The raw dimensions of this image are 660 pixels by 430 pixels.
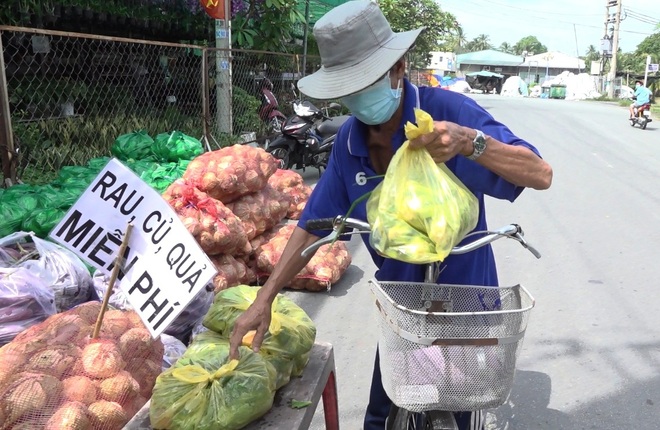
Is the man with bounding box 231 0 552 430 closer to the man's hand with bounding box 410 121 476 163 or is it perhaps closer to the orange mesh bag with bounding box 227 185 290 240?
the man's hand with bounding box 410 121 476 163

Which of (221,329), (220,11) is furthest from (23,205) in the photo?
(220,11)

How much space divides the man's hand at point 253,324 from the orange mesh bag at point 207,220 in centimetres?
224

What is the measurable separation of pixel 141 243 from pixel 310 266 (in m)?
2.72

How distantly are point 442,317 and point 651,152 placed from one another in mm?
13446

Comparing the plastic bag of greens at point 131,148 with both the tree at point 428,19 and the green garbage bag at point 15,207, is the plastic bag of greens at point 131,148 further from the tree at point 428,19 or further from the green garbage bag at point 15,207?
the tree at point 428,19

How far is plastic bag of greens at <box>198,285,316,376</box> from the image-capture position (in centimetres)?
217

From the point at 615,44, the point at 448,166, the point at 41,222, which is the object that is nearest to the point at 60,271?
the point at 41,222

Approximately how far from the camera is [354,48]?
5.87ft

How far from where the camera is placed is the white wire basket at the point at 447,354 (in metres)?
1.58

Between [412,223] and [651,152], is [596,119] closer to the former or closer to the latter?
[651,152]

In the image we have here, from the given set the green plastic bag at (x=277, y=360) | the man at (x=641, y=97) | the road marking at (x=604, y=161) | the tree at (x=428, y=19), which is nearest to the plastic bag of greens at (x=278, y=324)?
the green plastic bag at (x=277, y=360)

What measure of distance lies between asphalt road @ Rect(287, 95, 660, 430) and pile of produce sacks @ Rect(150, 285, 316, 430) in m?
1.09

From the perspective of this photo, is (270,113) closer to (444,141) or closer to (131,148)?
(131,148)

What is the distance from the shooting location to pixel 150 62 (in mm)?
9906
